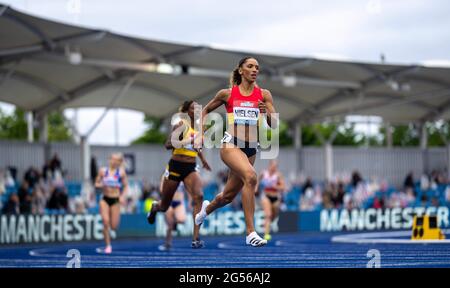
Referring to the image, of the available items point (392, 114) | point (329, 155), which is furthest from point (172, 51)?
point (392, 114)

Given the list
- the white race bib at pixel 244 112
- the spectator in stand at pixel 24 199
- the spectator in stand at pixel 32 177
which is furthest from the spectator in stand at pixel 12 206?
the white race bib at pixel 244 112

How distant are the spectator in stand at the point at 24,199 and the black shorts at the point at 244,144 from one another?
1758 centimetres

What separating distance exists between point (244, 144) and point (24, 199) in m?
19.1

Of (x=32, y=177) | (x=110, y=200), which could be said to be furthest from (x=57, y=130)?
(x=110, y=200)

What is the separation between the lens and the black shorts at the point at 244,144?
43.6 ft

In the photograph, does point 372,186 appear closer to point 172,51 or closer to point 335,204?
point 335,204

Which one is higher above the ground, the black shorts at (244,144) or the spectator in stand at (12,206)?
the black shorts at (244,144)

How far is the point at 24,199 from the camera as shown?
101ft

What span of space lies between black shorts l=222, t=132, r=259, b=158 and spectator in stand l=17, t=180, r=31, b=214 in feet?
57.7

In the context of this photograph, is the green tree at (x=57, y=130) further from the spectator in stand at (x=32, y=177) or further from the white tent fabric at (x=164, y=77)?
the spectator in stand at (x=32, y=177)

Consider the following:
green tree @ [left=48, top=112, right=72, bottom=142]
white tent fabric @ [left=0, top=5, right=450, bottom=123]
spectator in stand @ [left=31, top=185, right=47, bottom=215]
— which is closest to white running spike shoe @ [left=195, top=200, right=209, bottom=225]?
white tent fabric @ [left=0, top=5, right=450, bottom=123]

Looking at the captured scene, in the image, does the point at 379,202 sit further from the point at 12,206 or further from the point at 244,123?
the point at 244,123

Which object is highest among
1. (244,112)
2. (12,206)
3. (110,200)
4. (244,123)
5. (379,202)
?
(244,112)
